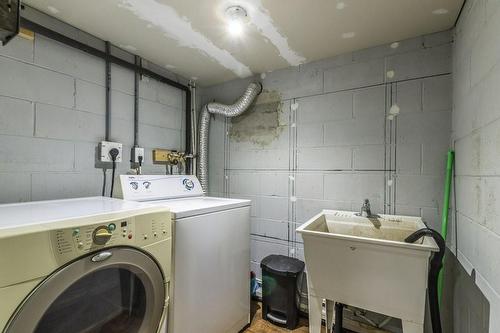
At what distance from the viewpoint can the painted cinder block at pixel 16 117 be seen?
1373mm

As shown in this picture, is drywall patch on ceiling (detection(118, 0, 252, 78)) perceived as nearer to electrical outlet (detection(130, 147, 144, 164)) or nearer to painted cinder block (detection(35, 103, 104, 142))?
painted cinder block (detection(35, 103, 104, 142))

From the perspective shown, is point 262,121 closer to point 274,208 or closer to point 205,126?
point 205,126

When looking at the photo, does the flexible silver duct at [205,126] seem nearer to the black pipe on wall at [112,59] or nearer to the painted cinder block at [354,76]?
the black pipe on wall at [112,59]

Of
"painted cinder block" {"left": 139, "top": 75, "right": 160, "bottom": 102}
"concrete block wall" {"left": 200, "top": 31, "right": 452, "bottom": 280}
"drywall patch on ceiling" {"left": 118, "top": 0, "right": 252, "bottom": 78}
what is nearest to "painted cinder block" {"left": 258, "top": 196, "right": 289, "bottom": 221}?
"concrete block wall" {"left": 200, "top": 31, "right": 452, "bottom": 280}

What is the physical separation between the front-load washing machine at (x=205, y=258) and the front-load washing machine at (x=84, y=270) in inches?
4.5

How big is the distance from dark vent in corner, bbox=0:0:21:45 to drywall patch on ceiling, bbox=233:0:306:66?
1.03 metres

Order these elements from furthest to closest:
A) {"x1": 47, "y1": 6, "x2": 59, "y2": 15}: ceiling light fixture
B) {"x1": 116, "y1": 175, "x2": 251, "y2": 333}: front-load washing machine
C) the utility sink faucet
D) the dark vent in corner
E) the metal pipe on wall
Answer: the metal pipe on wall < the utility sink faucet < {"x1": 47, "y1": 6, "x2": 59, "y2": 15}: ceiling light fixture < {"x1": 116, "y1": 175, "x2": 251, "y2": 333}: front-load washing machine < the dark vent in corner

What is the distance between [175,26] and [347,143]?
1488 millimetres

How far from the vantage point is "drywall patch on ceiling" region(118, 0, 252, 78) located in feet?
4.64

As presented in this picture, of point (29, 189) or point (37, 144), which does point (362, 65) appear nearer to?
point (37, 144)

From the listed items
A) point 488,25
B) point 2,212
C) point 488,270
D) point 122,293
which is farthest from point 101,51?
point 488,270

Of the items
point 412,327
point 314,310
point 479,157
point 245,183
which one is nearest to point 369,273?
point 412,327

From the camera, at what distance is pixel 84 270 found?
92 cm

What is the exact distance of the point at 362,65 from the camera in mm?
1885
